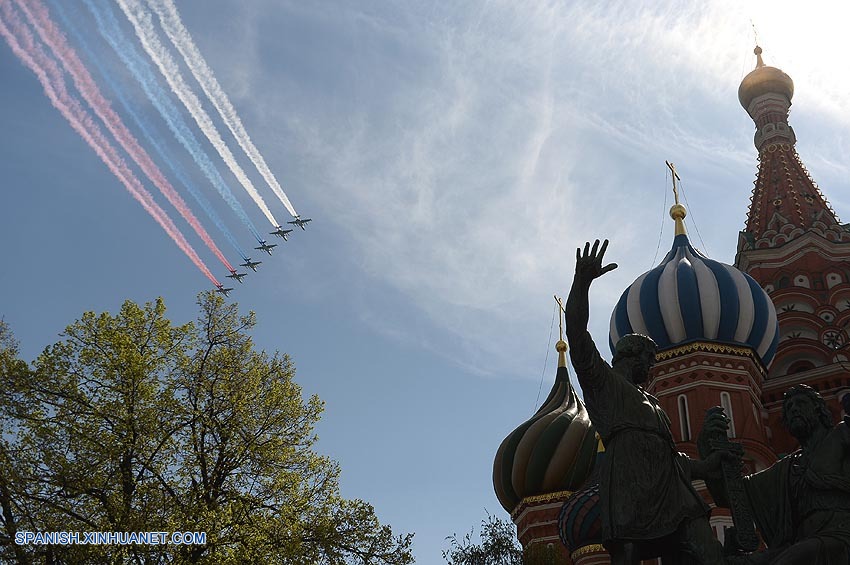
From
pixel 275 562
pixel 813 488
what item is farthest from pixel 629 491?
pixel 275 562

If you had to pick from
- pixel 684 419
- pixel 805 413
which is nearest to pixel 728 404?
pixel 684 419

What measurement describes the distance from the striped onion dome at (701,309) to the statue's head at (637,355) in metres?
20.4

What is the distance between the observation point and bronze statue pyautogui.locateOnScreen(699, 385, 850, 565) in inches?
220

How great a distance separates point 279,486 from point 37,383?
413 centimetres

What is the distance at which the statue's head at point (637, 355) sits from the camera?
6.65 m

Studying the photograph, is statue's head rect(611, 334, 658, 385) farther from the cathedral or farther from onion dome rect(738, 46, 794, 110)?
onion dome rect(738, 46, 794, 110)

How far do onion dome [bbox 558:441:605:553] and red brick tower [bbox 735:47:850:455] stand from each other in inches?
242

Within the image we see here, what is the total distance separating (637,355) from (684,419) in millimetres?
20308

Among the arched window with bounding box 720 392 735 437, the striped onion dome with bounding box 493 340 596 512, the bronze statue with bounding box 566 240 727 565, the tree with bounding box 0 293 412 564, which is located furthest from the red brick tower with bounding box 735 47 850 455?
the bronze statue with bounding box 566 240 727 565

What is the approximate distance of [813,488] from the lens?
5.93 metres

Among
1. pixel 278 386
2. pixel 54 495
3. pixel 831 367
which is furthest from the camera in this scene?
pixel 831 367

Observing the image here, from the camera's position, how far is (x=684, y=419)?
25.9 metres

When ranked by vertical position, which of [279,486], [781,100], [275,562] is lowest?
[275,562]

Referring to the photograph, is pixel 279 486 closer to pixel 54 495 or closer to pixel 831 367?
pixel 54 495
